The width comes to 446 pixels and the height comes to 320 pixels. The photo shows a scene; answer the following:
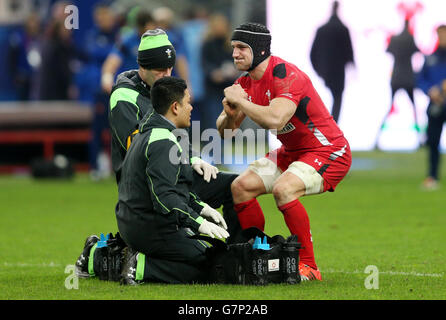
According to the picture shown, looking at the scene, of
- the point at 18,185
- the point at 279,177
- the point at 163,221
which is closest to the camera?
the point at 163,221

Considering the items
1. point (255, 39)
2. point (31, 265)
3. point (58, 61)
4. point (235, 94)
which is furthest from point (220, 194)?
point (58, 61)

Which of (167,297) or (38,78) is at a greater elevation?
(38,78)

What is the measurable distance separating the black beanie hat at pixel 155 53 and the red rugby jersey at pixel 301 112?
0.76 metres

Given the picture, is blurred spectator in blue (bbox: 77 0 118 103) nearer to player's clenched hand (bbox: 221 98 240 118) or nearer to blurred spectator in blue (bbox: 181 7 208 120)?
blurred spectator in blue (bbox: 181 7 208 120)

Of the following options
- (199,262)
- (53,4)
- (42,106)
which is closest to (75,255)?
(199,262)

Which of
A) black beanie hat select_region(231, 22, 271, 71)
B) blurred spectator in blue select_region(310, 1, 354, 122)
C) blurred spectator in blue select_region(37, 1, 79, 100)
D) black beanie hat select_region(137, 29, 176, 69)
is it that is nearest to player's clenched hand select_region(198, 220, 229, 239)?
black beanie hat select_region(231, 22, 271, 71)

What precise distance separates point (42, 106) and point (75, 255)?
11738 millimetres

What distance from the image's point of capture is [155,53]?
8016 mm

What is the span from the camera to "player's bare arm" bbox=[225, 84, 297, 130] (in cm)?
743

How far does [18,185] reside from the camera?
17656 millimetres

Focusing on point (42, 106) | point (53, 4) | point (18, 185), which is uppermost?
point (53, 4)

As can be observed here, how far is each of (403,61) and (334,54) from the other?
1.49 m

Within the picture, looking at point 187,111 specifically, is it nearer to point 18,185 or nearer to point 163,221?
point 163,221

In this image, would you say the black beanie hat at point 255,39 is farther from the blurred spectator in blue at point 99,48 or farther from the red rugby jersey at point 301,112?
the blurred spectator in blue at point 99,48
